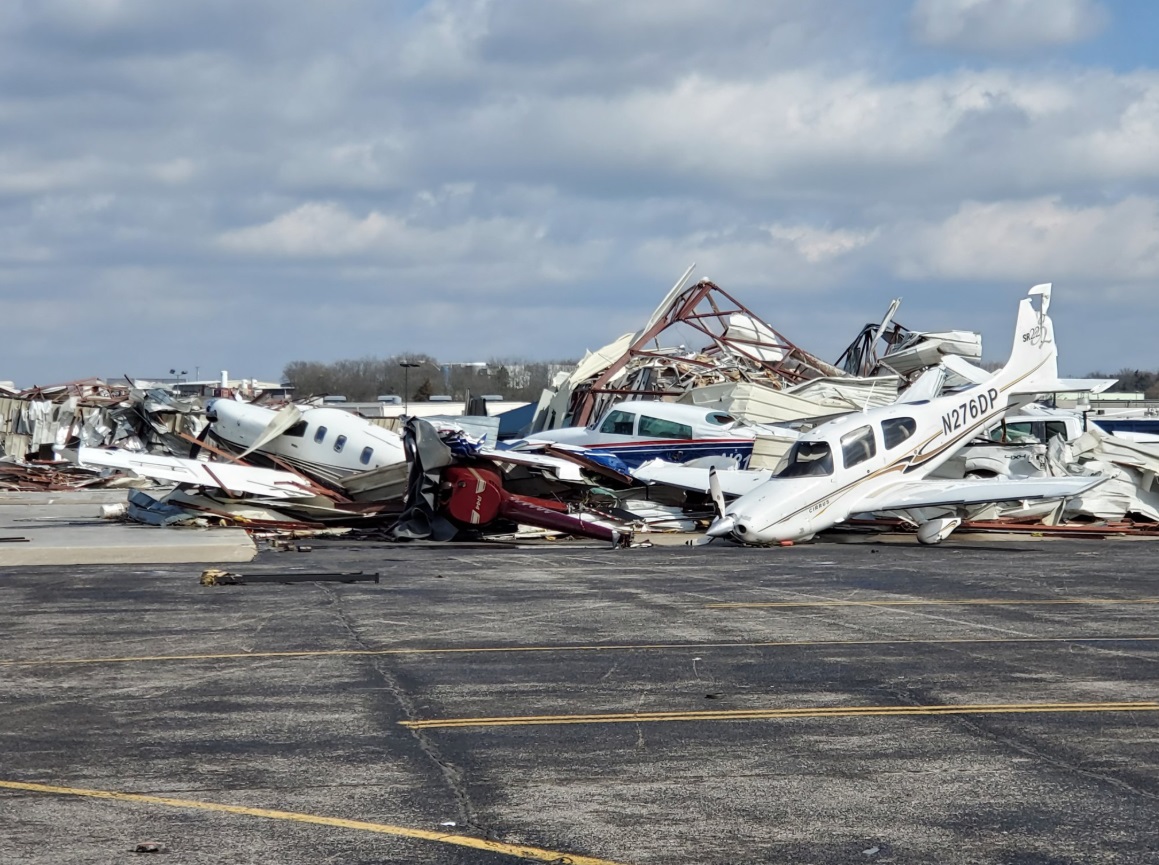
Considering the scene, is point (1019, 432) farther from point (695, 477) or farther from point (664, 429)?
point (695, 477)

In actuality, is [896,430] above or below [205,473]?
above

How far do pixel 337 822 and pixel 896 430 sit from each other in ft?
58.7

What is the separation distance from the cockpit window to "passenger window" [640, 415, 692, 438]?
7.11 meters

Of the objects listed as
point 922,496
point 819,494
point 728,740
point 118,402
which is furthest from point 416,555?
point 118,402

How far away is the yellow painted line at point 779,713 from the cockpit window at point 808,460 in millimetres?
12384

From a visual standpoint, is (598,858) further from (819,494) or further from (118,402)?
(118,402)

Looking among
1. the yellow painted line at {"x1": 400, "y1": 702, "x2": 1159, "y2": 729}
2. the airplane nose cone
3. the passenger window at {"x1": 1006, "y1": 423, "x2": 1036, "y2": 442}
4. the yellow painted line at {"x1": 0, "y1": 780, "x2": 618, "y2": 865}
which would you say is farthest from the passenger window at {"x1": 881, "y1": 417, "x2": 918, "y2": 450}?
the yellow painted line at {"x1": 0, "y1": 780, "x2": 618, "y2": 865}

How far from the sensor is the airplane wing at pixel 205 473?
23.8 metres

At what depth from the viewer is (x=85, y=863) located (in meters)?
6.25

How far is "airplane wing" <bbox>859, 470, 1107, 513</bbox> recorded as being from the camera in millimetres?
22250

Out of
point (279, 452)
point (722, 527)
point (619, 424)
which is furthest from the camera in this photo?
point (619, 424)

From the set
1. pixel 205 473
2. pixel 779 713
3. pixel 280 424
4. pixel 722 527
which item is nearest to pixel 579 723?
pixel 779 713

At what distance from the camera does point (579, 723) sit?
9.27 metres

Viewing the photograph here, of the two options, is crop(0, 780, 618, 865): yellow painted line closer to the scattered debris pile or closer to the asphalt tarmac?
the asphalt tarmac
